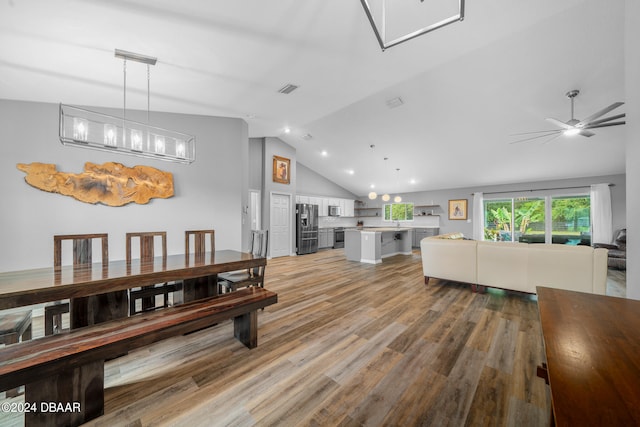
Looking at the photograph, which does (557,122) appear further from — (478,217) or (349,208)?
(349,208)

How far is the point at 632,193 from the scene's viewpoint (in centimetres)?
144

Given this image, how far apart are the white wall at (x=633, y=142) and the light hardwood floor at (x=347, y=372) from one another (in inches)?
37.1

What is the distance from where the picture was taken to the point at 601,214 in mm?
6105

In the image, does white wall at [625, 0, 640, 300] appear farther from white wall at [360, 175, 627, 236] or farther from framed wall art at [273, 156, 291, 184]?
white wall at [360, 175, 627, 236]

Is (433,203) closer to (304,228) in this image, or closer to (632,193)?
(304,228)

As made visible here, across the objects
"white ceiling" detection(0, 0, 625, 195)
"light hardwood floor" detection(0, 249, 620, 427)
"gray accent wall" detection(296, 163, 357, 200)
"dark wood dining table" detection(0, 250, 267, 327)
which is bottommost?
"light hardwood floor" detection(0, 249, 620, 427)

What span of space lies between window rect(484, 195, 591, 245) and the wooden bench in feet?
29.6

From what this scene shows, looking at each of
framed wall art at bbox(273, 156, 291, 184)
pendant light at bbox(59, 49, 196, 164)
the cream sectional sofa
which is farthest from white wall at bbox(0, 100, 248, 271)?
the cream sectional sofa

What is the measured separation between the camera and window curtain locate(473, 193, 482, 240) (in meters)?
7.79

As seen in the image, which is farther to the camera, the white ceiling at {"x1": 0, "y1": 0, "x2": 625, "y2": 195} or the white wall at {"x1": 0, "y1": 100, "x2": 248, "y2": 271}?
the white wall at {"x1": 0, "y1": 100, "x2": 248, "y2": 271}

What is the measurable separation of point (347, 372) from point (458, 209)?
321 inches

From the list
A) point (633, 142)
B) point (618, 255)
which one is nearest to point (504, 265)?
point (633, 142)

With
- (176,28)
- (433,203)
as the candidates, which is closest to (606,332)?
(176,28)

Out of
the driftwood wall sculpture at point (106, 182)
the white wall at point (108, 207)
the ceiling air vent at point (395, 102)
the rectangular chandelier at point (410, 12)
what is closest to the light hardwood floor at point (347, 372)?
the white wall at point (108, 207)
